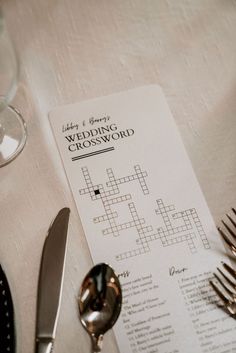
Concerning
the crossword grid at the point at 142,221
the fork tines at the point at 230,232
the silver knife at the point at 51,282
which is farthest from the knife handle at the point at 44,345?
the fork tines at the point at 230,232

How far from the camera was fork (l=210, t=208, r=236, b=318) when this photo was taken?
43 centimetres

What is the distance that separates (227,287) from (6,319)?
0.23 metres

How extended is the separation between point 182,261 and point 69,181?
6.3 inches

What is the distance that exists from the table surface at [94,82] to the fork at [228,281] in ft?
0.08

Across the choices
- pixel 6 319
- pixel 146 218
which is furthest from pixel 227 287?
pixel 6 319

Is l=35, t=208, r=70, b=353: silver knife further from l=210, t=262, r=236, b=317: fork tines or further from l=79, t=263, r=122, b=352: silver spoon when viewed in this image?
l=210, t=262, r=236, b=317: fork tines

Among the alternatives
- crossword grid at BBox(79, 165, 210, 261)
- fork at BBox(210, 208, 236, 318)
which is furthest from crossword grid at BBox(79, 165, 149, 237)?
fork at BBox(210, 208, 236, 318)

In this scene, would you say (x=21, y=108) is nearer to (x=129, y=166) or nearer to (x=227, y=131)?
(x=129, y=166)

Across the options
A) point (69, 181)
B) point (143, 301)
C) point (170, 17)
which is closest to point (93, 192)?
point (69, 181)

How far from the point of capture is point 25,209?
47cm

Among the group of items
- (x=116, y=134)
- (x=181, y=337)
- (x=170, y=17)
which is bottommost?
(x=181, y=337)

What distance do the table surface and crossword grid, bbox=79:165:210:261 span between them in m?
0.03

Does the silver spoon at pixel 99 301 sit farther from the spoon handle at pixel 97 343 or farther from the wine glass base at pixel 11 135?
the wine glass base at pixel 11 135

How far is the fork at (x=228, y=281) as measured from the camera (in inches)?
16.9
